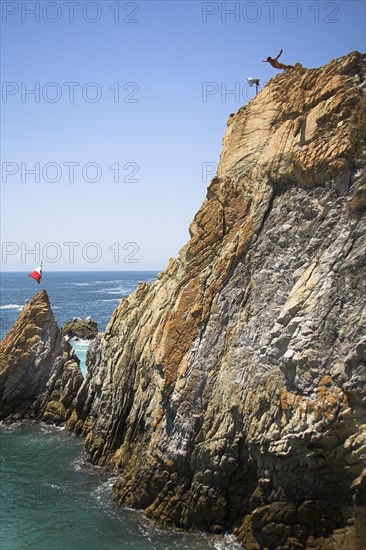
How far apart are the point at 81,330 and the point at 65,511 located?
125ft

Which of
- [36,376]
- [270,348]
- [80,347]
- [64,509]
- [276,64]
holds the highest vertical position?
[276,64]

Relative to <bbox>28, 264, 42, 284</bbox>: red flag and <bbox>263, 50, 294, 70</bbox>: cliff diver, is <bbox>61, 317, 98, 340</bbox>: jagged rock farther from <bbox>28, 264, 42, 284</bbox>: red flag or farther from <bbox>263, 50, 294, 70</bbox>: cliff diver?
<bbox>263, 50, 294, 70</bbox>: cliff diver

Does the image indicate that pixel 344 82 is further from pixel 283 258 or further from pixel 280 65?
pixel 283 258

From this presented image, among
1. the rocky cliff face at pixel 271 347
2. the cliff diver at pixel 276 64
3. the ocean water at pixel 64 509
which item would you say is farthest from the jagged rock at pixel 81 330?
the cliff diver at pixel 276 64

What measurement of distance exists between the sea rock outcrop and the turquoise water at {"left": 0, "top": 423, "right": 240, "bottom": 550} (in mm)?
868

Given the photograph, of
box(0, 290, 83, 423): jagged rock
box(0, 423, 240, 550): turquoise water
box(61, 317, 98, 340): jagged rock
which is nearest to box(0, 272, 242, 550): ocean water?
box(0, 423, 240, 550): turquoise water

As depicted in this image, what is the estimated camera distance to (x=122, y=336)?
2700 centimetres

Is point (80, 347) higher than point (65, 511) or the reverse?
higher

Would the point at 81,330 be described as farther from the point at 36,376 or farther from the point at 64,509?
the point at 64,509

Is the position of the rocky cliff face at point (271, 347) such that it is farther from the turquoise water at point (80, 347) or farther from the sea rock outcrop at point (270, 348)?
the turquoise water at point (80, 347)

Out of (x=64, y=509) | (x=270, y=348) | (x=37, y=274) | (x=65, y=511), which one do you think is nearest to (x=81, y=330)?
(x=37, y=274)

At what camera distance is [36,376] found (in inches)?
Answer: 1299

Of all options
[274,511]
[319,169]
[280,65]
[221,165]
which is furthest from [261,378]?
[280,65]

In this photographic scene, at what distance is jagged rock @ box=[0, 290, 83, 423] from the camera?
32000 millimetres
